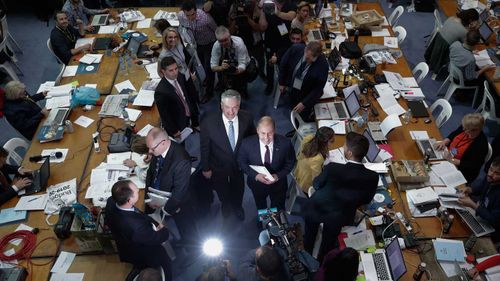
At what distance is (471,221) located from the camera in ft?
14.1

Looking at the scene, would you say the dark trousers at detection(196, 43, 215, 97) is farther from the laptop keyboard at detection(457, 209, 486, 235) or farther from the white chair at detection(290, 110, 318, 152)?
the laptop keyboard at detection(457, 209, 486, 235)

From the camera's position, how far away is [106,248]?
417cm

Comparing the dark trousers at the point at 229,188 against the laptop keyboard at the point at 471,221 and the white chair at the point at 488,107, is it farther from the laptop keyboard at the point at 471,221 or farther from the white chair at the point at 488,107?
the white chair at the point at 488,107

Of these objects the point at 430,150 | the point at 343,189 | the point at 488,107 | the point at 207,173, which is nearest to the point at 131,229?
the point at 207,173

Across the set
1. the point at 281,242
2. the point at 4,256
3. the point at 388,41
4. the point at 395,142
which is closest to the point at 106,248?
the point at 4,256

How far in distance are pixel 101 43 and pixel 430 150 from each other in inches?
233

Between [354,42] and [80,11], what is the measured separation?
5.37m

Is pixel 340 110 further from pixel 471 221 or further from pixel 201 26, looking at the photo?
pixel 201 26

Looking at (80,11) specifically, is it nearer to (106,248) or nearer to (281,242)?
(106,248)

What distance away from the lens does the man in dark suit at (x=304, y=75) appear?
5.42 m

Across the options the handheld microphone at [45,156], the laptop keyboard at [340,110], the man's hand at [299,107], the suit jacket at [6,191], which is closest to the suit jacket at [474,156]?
the laptop keyboard at [340,110]

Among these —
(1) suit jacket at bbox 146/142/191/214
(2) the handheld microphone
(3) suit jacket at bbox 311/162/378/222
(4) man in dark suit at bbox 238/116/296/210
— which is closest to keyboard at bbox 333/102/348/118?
(4) man in dark suit at bbox 238/116/296/210

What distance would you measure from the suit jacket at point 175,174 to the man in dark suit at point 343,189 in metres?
1.44

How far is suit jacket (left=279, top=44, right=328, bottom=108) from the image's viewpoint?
5.48 meters
